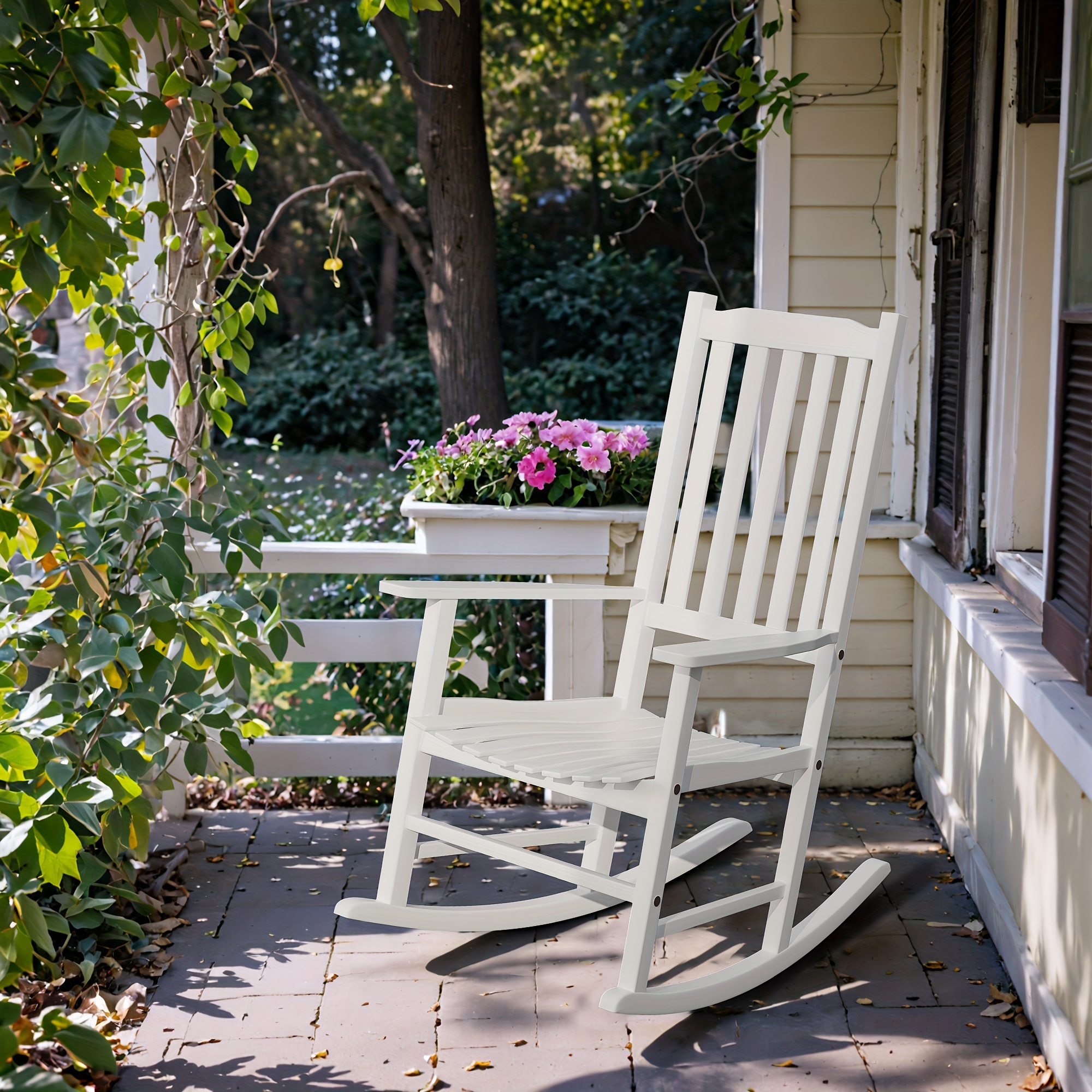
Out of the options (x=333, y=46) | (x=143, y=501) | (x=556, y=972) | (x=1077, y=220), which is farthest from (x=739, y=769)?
(x=333, y=46)

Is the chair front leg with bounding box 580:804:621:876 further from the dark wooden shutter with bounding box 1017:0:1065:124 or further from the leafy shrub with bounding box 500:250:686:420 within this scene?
A: the leafy shrub with bounding box 500:250:686:420

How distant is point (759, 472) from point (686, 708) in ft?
2.57

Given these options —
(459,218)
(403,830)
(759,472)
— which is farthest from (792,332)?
(459,218)

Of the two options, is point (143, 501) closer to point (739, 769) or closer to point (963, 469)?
point (739, 769)

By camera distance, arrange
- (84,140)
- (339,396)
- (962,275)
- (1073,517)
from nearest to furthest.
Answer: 1. (84,140)
2. (1073,517)
3. (962,275)
4. (339,396)

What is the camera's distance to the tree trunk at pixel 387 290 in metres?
9.67

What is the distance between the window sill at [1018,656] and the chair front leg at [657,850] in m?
0.54

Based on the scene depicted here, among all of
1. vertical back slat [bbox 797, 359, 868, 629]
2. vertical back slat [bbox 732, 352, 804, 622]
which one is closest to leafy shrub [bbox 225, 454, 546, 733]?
vertical back slat [bbox 732, 352, 804, 622]

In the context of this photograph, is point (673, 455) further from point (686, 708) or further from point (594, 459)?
point (686, 708)

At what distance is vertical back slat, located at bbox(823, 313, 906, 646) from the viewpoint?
2197 mm

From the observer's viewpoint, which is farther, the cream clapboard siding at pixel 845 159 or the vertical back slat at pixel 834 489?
the cream clapboard siding at pixel 845 159

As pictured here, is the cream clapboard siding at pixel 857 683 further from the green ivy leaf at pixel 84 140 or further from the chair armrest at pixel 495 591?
the green ivy leaf at pixel 84 140

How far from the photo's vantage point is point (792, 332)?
2379 mm

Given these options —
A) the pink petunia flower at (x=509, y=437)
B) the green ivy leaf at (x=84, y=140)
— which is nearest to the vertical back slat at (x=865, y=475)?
the pink petunia flower at (x=509, y=437)
